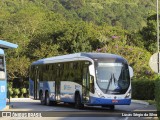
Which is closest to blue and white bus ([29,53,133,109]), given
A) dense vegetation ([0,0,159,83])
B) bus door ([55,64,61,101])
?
bus door ([55,64,61,101])

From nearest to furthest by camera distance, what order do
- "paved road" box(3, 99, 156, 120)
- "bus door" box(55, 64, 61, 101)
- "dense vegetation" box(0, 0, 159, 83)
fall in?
"paved road" box(3, 99, 156, 120)
"bus door" box(55, 64, 61, 101)
"dense vegetation" box(0, 0, 159, 83)

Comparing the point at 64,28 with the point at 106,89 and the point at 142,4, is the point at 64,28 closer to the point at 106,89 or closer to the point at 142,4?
the point at 106,89

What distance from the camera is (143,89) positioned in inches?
1602

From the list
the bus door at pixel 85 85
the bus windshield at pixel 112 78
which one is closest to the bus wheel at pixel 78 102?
the bus door at pixel 85 85

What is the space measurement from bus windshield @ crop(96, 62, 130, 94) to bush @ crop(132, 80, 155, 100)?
13.2m

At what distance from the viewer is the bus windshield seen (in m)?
25.2

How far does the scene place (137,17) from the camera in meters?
129

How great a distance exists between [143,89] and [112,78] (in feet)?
52.0

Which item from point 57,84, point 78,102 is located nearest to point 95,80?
point 78,102

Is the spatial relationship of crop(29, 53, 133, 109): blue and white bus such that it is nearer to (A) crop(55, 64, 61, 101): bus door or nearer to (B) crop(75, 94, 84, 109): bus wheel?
(B) crop(75, 94, 84, 109): bus wheel

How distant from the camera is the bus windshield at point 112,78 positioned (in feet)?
82.7

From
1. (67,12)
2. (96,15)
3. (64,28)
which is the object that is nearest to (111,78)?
(64,28)

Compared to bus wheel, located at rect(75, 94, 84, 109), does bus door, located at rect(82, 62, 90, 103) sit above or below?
above

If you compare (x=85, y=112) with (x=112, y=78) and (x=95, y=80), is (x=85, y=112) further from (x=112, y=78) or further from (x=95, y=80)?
(x=112, y=78)
